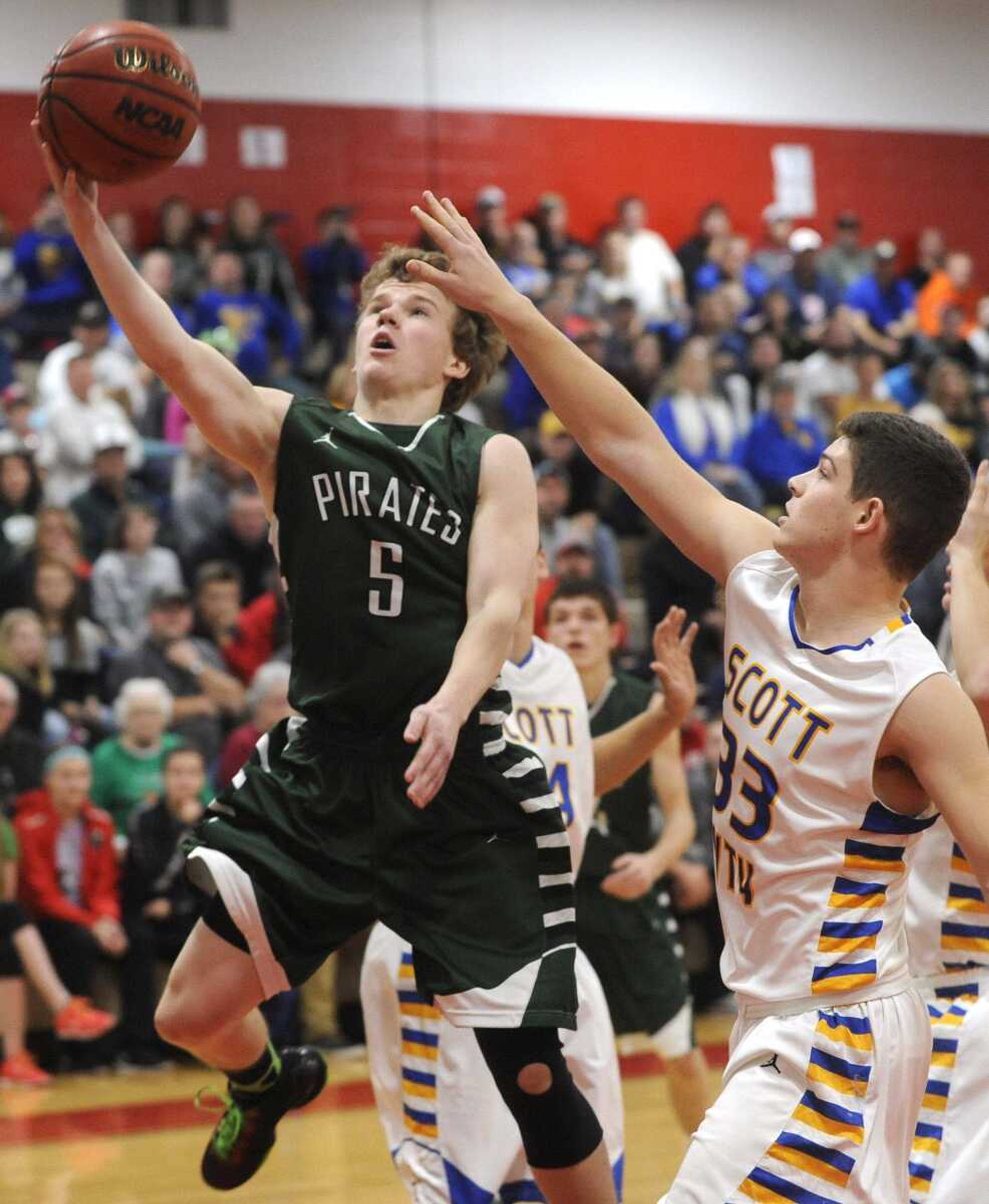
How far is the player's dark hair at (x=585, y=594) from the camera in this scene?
18.9 feet

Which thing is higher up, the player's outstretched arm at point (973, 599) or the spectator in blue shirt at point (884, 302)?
the player's outstretched arm at point (973, 599)

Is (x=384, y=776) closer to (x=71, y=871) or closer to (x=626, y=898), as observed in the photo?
(x=626, y=898)

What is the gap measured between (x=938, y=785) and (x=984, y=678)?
583mm

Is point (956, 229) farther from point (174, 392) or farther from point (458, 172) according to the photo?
point (174, 392)

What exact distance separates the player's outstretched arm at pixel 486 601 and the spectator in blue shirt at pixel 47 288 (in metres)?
10.1

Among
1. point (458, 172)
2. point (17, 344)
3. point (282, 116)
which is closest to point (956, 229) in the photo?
point (458, 172)

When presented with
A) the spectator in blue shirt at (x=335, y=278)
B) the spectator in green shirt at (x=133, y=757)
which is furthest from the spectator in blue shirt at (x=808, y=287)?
the spectator in green shirt at (x=133, y=757)

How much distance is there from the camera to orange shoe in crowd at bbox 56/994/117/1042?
811 cm

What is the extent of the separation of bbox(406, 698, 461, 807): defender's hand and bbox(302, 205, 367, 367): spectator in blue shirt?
36.4 feet

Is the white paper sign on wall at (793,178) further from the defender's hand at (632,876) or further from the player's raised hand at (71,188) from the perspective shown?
the player's raised hand at (71,188)

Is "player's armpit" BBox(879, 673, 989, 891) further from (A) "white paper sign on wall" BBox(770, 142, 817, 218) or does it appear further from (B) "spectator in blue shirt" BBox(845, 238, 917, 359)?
(A) "white paper sign on wall" BBox(770, 142, 817, 218)

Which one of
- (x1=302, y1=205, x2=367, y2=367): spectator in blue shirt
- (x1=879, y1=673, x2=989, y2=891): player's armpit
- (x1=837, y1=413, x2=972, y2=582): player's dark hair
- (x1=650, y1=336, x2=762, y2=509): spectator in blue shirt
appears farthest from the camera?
(x1=302, y1=205, x2=367, y2=367): spectator in blue shirt

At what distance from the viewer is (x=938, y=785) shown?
3066 mm

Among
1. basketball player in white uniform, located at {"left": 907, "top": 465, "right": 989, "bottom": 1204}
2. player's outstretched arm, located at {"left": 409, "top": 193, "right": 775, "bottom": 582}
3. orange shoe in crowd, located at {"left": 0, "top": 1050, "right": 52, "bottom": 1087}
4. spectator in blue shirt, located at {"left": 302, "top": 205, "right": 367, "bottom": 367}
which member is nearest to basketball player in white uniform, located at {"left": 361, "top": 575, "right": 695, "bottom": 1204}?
basketball player in white uniform, located at {"left": 907, "top": 465, "right": 989, "bottom": 1204}
